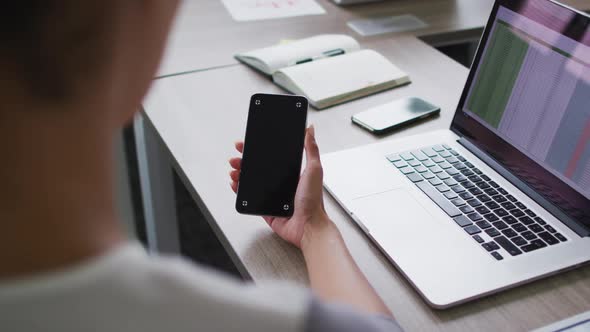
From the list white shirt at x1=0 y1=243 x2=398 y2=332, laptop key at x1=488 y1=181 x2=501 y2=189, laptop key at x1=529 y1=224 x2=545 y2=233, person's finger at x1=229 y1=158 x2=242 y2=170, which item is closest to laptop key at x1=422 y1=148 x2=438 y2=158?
laptop key at x1=488 y1=181 x2=501 y2=189

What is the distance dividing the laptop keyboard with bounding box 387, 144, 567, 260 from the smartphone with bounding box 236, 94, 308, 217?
19 centimetres

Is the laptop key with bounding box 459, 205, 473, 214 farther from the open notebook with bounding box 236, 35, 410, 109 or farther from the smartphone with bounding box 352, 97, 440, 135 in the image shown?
the open notebook with bounding box 236, 35, 410, 109

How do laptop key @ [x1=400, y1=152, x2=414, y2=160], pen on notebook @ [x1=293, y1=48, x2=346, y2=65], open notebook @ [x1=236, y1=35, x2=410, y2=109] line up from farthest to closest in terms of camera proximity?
pen on notebook @ [x1=293, y1=48, x2=346, y2=65], open notebook @ [x1=236, y1=35, x2=410, y2=109], laptop key @ [x1=400, y1=152, x2=414, y2=160]

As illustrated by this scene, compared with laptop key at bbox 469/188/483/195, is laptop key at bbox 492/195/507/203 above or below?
above

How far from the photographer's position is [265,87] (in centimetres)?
120

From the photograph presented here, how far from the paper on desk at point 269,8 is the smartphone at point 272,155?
2.26 ft

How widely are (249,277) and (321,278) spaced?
0.10 m

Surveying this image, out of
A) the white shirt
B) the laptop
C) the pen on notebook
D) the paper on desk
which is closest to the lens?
the white shirt

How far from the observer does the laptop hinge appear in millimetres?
807

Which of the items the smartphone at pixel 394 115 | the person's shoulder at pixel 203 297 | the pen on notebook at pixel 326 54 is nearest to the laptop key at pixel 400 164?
the smartphone at pixel 394 115

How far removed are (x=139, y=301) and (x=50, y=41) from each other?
14 cm

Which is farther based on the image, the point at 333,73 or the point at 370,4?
the point at 370,4

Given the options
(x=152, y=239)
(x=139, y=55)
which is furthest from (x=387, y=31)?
(x=139, y=55)

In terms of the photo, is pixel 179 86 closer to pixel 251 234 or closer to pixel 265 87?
pixel 265 87
